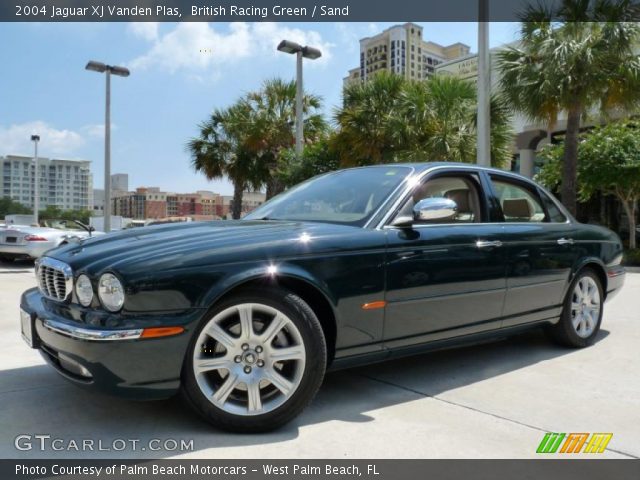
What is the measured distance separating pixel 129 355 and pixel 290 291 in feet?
2.80

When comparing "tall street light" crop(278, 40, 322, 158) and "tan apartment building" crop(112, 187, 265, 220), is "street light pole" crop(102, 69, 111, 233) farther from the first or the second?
"tan apartment building" crop(112, 187, 265, 220)

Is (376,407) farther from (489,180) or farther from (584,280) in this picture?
(584,280)

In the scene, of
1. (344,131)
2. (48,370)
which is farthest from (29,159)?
(48,370)

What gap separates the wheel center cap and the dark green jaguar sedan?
10mm

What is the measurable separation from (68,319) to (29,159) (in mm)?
76472

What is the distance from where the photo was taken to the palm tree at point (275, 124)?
21.2m

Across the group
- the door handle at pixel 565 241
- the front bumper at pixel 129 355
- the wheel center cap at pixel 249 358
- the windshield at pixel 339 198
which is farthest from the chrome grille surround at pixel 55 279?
the door handle at pixel 565 241

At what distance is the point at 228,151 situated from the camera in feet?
74.5

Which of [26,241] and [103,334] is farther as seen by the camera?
[26,241]

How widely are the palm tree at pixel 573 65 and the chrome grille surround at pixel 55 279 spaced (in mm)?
13016

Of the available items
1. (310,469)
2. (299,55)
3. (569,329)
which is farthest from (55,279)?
(299,55)

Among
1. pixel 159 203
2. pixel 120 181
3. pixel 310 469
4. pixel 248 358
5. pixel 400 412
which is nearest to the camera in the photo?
pixel 310 469

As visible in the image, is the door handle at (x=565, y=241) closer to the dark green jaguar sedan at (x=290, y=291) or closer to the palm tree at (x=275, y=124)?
the dark green jaguar sedan at (x=290, y=291)

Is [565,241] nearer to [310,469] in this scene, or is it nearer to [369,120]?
[310,469]
